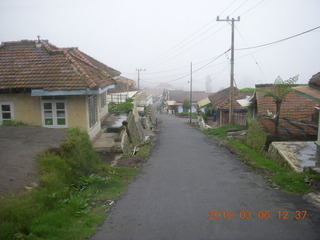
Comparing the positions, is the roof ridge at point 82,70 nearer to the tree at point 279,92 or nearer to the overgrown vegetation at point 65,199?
the overgrown vegetation at point 65,199

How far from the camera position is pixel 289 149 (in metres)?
13.0

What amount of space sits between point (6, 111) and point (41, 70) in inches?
103

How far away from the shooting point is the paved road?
607 cm

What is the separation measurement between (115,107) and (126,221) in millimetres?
19457

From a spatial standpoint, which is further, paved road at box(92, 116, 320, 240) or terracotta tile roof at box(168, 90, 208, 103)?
terracotta tile roof at box(168, 90, 208, 103)

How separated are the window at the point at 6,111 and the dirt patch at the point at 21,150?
2.84 metres

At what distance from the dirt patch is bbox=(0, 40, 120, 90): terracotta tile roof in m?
2.62

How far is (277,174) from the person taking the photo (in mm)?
10859

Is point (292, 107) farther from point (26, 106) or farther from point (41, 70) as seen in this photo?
point (26, 106)
